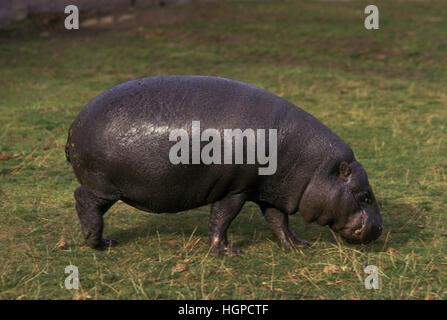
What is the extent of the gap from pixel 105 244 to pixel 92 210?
469mm

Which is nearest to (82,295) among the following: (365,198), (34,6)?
(365,198)

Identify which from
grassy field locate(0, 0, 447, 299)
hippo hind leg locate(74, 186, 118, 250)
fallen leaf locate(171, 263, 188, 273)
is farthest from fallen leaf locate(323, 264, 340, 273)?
hippo hind leg locate(74, 186, 118, 250)

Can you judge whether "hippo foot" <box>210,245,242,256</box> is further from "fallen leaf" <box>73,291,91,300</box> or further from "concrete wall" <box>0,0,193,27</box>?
"concrete wall" <box>0,0,193,27</box>

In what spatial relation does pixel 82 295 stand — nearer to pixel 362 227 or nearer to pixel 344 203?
pixel 344 203

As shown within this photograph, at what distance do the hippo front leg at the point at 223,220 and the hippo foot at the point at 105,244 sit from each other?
0.96 metres

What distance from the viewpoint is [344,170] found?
5.74 metres

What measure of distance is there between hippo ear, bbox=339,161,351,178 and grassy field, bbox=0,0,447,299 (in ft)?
2.07

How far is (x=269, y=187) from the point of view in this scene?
5746mm
